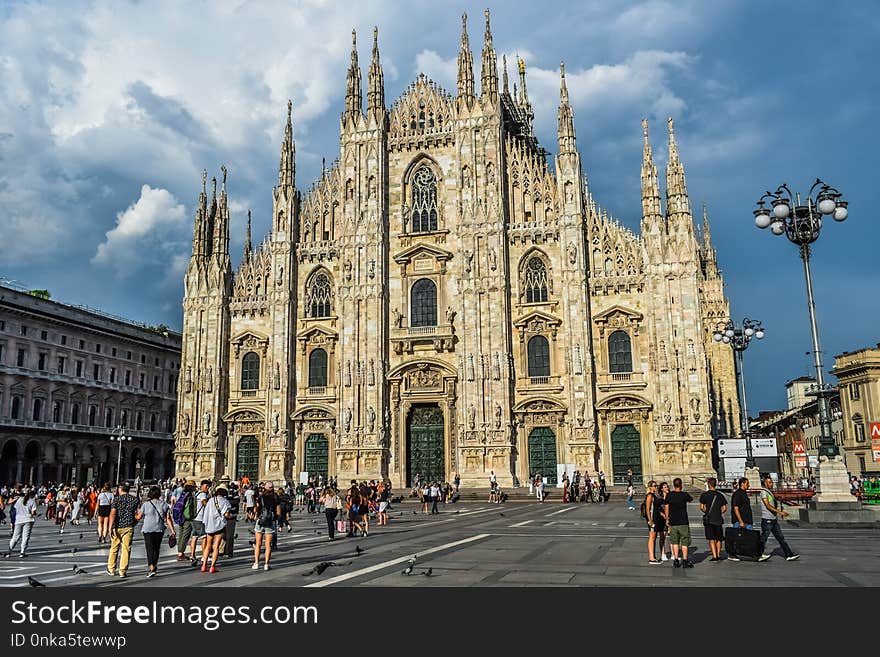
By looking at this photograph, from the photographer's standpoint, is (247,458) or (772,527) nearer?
(772,527)

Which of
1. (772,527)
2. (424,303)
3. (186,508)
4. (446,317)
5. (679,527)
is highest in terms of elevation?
(424,303)

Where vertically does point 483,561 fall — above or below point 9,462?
below

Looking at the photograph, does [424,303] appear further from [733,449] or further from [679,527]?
[679,527]

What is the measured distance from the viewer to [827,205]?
17.9 metres

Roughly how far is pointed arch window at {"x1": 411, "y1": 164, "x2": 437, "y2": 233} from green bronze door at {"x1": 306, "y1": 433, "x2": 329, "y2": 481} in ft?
44.5

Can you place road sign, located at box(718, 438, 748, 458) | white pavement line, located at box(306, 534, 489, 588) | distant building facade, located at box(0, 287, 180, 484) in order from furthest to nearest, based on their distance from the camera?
distant building facade, located at box(0, 287, 180, 484) → road sign, located at box(718, 438, 748, 458) → white pavement line, located at box(306, 534, 489, 588)

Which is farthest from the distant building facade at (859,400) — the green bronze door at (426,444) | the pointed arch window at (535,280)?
the green bronze door at (426,444)

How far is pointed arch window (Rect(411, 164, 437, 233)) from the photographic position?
147 ft

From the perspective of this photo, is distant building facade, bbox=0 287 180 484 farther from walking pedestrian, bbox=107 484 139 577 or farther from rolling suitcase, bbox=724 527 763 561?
rolling suitcase, bbox=724 527 763 561

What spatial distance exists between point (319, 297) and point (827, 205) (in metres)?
32.2

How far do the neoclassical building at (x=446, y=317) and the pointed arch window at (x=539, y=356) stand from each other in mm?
81

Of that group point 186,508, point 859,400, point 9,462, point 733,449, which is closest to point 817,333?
point 733,449

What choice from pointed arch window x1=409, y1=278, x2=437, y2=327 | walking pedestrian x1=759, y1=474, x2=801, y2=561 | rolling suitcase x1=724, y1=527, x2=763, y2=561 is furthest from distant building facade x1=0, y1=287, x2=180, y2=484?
walking pedestrian x1=759, y1=474, x2=801, y2=561
